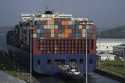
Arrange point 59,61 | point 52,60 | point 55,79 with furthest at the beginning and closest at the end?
point 59,61 → point 52,60 → point 55,79

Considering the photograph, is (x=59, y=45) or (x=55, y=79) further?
(x=59, y=45)

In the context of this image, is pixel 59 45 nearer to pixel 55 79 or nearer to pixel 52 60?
pixel 52 60

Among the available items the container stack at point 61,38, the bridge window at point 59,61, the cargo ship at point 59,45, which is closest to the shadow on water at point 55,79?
the cargo ship at point 59,45

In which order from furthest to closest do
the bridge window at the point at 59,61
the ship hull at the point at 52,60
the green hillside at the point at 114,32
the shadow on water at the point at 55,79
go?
1. the green hillside at the point at 114,32
2. the bridge window at the point at 59,61
3. the ship hull at the point at 52,60
4. the shadow on water at the point at 55,79

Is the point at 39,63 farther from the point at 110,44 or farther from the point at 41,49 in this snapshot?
the point at 110,44

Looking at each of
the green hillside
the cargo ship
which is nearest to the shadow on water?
the cargo ship

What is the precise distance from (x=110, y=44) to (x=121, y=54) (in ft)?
36.0

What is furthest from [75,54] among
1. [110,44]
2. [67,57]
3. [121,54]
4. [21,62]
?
[110,44]

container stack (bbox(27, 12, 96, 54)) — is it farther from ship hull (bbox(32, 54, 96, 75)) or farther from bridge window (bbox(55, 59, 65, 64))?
bridge window (bbox(55, 59, 65, 64))

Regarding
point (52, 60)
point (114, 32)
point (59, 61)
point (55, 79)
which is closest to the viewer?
point (55, 79)

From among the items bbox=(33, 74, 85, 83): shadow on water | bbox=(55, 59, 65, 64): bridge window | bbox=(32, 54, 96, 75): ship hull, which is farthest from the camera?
bbox=(55, 59, 65, 64): bridge window

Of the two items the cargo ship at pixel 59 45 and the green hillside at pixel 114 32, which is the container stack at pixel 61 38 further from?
the green hillside at pixel 114 32

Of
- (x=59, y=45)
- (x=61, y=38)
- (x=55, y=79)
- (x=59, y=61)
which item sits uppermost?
(x=61, y=38)

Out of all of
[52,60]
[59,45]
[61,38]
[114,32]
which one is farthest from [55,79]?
[114,32]
